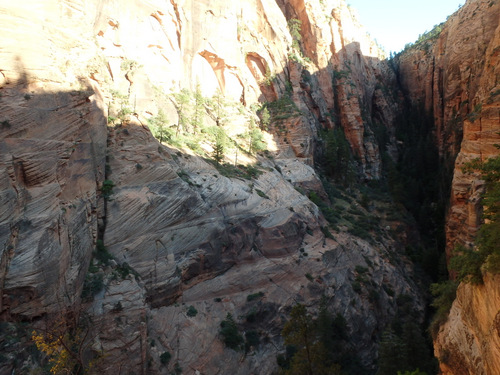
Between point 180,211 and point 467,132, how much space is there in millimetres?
24854

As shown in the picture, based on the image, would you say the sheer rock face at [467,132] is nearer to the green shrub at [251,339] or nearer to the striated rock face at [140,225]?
the striated rock face at [140,225]

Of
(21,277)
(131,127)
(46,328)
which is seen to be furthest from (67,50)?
(46,328)

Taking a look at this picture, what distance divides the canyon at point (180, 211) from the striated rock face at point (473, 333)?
0.10 metres

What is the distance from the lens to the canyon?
15711mm

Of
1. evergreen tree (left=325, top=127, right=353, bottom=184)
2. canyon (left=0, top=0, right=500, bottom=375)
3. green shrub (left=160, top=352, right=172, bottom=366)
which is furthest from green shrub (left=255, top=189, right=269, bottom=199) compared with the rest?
evergreen tree (left=325, top=127, right=353, bottom=184)

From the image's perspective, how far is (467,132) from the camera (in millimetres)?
26875

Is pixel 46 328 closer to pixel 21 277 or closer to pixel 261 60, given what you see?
pixel 21 277

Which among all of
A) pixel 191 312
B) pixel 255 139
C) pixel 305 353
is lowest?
pixel 305 353

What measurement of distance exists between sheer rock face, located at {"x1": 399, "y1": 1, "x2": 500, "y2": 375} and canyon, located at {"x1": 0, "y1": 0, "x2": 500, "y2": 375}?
0.16 metres

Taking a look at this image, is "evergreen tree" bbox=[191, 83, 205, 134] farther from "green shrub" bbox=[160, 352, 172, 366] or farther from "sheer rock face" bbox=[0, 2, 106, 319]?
"green shrub" bbox=[160, 352, 172, 366]

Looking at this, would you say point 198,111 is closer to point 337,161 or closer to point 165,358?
point 337,161

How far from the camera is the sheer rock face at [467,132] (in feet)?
34.8

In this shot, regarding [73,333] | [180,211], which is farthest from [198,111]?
[73,333]

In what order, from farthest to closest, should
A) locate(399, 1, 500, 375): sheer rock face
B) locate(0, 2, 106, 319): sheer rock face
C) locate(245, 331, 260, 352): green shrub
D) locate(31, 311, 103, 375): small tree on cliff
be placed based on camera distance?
1. locate(245, 331, 260, 352): green shrub
2. locate(0, 2, 106, 319): sheer rock face
3. locate(31, 311, 103, 375): small tree on cliff
4. locate(399, 1, 500, 375): sheer rock face
